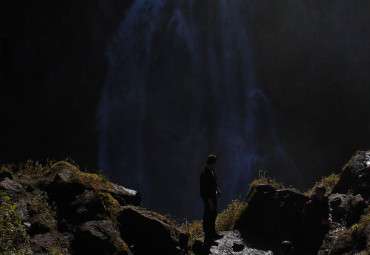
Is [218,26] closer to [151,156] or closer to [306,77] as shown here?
[306,77]

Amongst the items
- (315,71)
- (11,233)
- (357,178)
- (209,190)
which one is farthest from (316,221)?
(315,71)

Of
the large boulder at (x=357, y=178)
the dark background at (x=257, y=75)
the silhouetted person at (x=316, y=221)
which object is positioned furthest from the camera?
the dark background at (x=257, y=75)

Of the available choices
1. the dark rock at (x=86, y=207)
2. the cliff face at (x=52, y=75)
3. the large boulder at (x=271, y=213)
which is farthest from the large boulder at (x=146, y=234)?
the cliff face at (x=52, y=75)

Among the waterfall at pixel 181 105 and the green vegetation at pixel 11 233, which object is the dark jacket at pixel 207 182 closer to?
the green vegetation at pixel 11 233

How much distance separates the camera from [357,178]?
924 centimetres

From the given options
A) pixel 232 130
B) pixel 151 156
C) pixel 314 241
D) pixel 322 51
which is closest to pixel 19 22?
pixel 151 156

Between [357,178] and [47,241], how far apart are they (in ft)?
23.6

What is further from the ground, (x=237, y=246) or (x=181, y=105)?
(x=181, y=105)

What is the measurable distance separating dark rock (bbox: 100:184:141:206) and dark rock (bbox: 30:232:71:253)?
1635 millimetres

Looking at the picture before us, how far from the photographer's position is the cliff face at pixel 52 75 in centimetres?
2420

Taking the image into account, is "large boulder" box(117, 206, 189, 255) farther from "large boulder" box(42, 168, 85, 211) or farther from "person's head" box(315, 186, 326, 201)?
"person's head" box(315, 186, 326, 201)

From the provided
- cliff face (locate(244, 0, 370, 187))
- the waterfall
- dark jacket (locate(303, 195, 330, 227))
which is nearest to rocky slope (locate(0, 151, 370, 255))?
dark jacket (locate(303, 195, 330, 227))

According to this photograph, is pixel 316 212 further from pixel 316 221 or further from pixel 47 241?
pixel 47 241

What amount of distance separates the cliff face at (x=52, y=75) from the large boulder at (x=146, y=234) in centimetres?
1867
